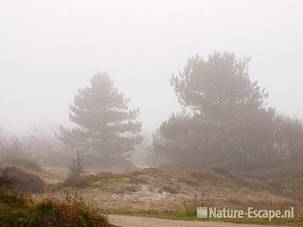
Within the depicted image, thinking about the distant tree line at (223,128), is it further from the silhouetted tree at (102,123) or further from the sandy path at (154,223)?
the sandy path at (154,223)

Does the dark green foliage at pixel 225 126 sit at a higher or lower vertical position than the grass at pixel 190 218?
higher

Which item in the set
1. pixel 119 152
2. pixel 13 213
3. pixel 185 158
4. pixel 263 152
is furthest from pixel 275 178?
pixel 13 213

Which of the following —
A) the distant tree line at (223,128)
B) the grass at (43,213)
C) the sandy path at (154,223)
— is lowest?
the sandy path at (154,223)

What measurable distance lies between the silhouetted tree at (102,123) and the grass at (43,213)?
109ft

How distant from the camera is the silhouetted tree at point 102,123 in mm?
45938

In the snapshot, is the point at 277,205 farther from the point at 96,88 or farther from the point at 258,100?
the point at 96,88

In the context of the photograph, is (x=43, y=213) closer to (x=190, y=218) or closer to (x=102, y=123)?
(x=190, y=218)

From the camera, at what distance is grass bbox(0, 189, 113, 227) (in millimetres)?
10883

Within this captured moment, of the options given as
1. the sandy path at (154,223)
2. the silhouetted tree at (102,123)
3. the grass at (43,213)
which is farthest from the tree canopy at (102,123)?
the grass at (43,213)

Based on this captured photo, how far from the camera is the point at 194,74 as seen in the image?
37.8 metres

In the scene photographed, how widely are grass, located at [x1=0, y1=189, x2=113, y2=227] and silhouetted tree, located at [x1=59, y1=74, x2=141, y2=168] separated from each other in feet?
109

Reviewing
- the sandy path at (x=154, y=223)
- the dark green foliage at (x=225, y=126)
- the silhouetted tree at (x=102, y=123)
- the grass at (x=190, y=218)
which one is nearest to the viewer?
the sandy path at (x=154, y=223)

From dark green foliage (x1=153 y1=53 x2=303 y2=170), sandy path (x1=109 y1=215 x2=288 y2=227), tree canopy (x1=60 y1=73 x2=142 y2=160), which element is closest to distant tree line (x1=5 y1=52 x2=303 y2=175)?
dark green foliage (x1=153 y1=53 x2=303 y2=170)

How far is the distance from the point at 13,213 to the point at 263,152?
81.7ft
